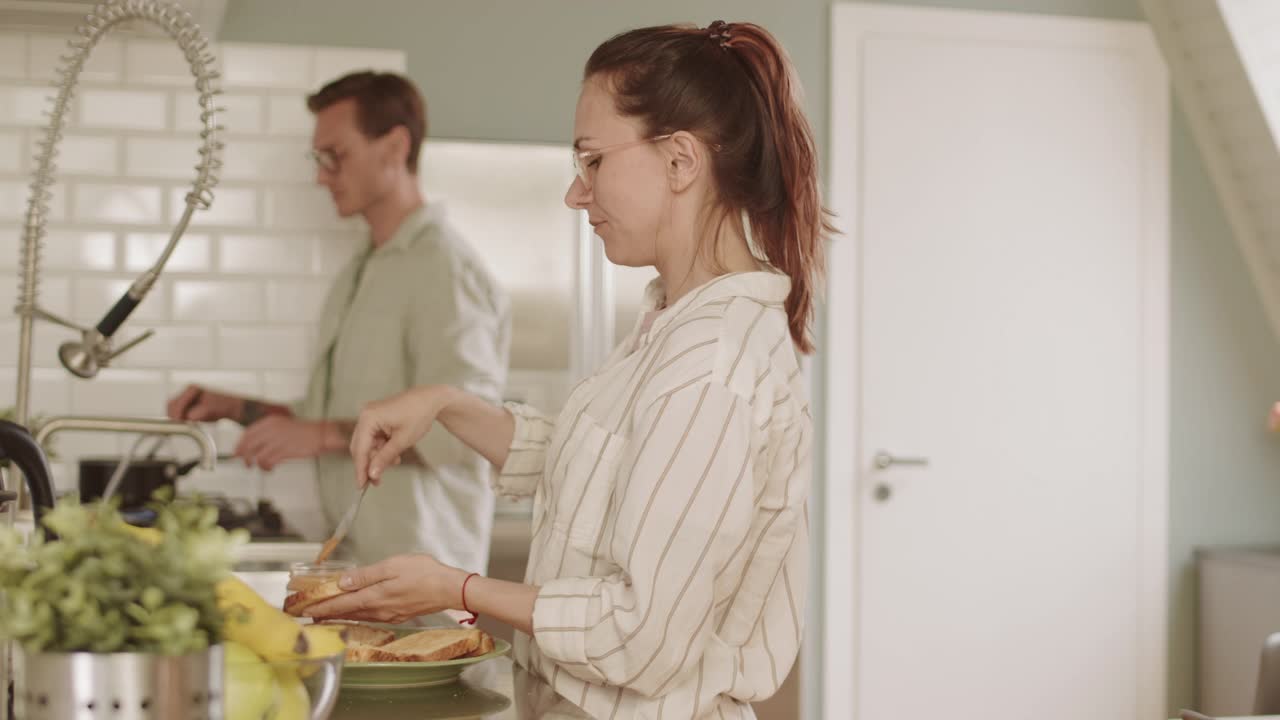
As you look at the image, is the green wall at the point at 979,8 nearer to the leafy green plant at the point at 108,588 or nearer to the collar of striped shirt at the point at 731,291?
the collar of striped shirt at the point at 731,291

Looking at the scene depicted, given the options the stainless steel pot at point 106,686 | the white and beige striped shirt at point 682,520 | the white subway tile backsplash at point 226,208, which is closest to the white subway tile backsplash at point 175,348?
the white subway tile backsplash at point 226,208

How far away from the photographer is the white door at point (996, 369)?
12.3ft

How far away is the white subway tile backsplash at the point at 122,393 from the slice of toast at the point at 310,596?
2.01m

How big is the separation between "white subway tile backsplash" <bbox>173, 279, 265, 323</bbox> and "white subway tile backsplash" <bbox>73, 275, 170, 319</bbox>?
34mm

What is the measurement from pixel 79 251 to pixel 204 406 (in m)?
0.62

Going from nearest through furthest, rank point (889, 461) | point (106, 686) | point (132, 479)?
point (106, 686), point (132, 479), point (889, 461)

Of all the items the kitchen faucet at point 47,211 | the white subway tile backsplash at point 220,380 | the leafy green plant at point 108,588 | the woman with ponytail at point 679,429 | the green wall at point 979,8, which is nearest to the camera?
the leafy green plant at point 108,588

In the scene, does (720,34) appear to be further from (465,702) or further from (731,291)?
(465,702)

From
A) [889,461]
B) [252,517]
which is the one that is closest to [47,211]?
[252,517]

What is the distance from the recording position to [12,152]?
10.4 feet

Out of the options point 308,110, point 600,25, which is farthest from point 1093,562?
point 308,110

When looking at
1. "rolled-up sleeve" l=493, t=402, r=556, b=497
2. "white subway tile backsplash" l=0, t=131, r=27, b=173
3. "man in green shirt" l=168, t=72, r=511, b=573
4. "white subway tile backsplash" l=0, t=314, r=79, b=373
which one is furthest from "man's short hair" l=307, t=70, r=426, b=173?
"rolled-up sleeve" l=493, t=402, r=556, b=497

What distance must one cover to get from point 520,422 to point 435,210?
158 centimetres

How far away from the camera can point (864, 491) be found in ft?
12.3
